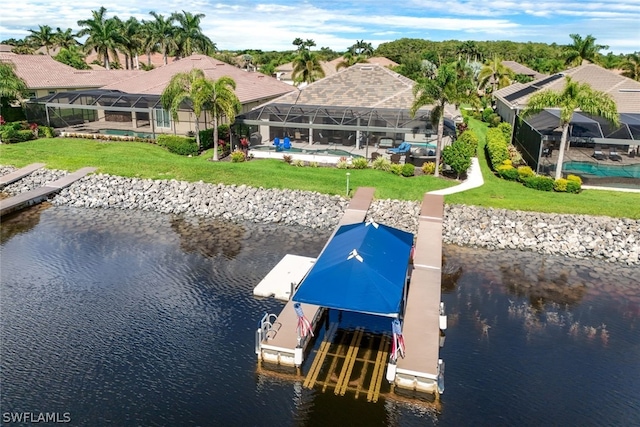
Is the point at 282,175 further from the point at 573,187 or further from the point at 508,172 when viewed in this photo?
the point at 573,187

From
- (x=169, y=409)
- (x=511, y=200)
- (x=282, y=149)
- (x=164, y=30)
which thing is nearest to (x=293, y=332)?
(x=169, y=409)

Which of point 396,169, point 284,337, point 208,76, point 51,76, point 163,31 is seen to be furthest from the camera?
point 163,31

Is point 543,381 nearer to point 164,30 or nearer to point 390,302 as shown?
point 390,302

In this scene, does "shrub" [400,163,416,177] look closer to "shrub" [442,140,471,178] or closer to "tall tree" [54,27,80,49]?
"shrub" [442,140,471,178]

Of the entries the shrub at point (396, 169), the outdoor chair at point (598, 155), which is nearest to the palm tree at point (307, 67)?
the shrub at point (396, 169)

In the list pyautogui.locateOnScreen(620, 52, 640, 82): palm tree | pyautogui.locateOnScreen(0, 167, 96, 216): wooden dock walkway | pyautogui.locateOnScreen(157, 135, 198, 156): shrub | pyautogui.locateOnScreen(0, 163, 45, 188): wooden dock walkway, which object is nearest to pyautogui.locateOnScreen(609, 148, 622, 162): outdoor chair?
pyautogui.locateOnScreen(157, 135, 198, 156): shrub

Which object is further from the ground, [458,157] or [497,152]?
[458,157]

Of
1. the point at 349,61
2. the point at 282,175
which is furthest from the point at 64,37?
the point at 282,175
